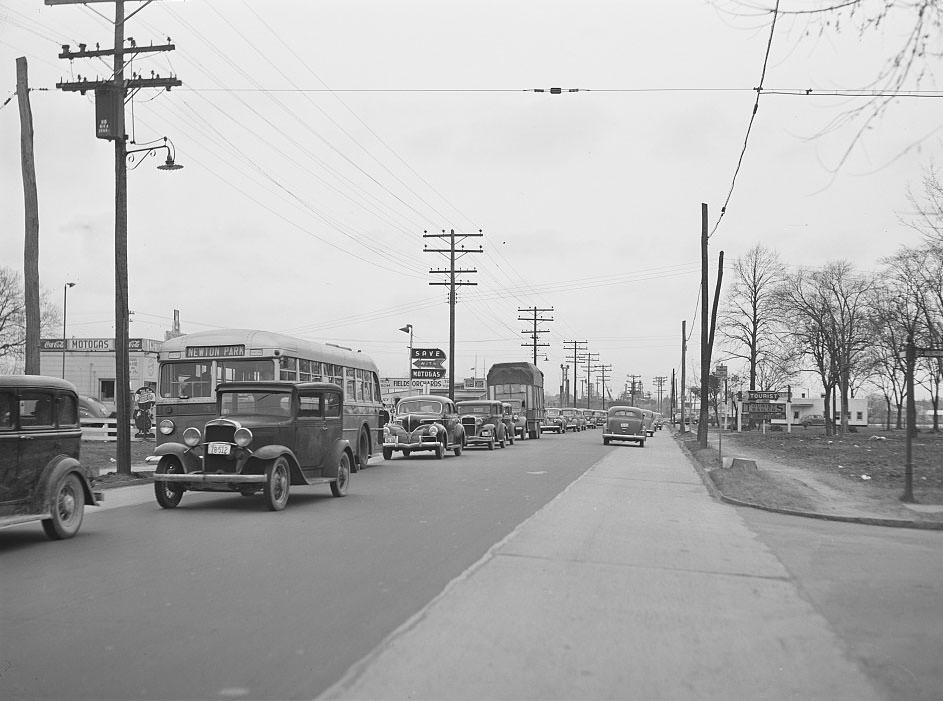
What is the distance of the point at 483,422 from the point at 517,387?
14.8 m

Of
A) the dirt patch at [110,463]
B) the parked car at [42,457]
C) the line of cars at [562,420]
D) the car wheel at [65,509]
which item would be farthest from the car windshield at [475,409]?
the car wheel at [65,509]

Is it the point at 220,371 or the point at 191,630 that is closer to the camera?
the point at 191,630

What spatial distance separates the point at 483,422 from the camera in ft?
125

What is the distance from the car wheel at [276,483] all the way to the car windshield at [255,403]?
0.92 m

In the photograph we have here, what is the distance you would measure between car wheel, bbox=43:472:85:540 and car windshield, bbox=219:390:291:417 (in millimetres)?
4103

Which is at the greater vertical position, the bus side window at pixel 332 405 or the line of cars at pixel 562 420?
the bus side window at pixel 332 405

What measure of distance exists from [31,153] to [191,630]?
17.0 m

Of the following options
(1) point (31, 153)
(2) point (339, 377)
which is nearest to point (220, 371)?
(2) point (339, 377)

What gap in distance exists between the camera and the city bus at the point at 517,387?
172ft

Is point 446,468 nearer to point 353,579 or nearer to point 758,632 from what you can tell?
point 353,579

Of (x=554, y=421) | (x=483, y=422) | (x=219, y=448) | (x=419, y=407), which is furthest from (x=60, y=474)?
(x=554, y=421)

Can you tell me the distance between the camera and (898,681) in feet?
19.0

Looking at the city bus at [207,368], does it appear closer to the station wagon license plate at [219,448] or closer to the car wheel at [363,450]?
the car wheel at [363,450]

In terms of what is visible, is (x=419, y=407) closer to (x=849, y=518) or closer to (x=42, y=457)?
(x=849, y=518)
